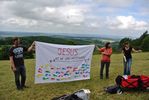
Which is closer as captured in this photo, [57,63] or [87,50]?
[57,63]

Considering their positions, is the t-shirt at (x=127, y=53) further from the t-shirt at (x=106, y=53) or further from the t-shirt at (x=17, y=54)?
the t-shirt at (x=17, y=54)

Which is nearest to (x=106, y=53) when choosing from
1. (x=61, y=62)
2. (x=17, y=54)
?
(x=61, y=62)

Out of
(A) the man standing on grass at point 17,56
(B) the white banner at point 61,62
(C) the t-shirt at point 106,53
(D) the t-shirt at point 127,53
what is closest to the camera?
(A) the man standing on grass at point 17,56

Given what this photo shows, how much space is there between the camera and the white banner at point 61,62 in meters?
11.6

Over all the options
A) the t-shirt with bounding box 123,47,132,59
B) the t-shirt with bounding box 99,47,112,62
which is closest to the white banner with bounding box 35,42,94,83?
the t-shirt with bounding box 99,47,112,62

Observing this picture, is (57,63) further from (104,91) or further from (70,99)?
(70,99)

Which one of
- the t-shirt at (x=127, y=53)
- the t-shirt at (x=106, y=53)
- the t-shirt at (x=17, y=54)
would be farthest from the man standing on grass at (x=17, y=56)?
the t-shirt at (x=127, y=53)

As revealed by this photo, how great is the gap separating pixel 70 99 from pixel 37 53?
14.6 ft

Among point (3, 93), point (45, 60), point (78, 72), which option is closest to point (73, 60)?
point (78, 72)

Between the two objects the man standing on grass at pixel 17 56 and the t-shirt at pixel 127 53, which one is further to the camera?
the t-shirt at pixel 127 53

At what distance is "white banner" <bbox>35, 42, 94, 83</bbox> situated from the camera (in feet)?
38.0

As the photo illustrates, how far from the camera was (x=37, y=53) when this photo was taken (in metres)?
11.4

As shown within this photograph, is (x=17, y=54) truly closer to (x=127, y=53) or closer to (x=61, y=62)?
(x=61, y=62)

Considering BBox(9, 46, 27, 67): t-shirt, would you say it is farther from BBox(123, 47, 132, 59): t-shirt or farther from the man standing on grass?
BBox(123, 47, 132, 59): t-shirt
